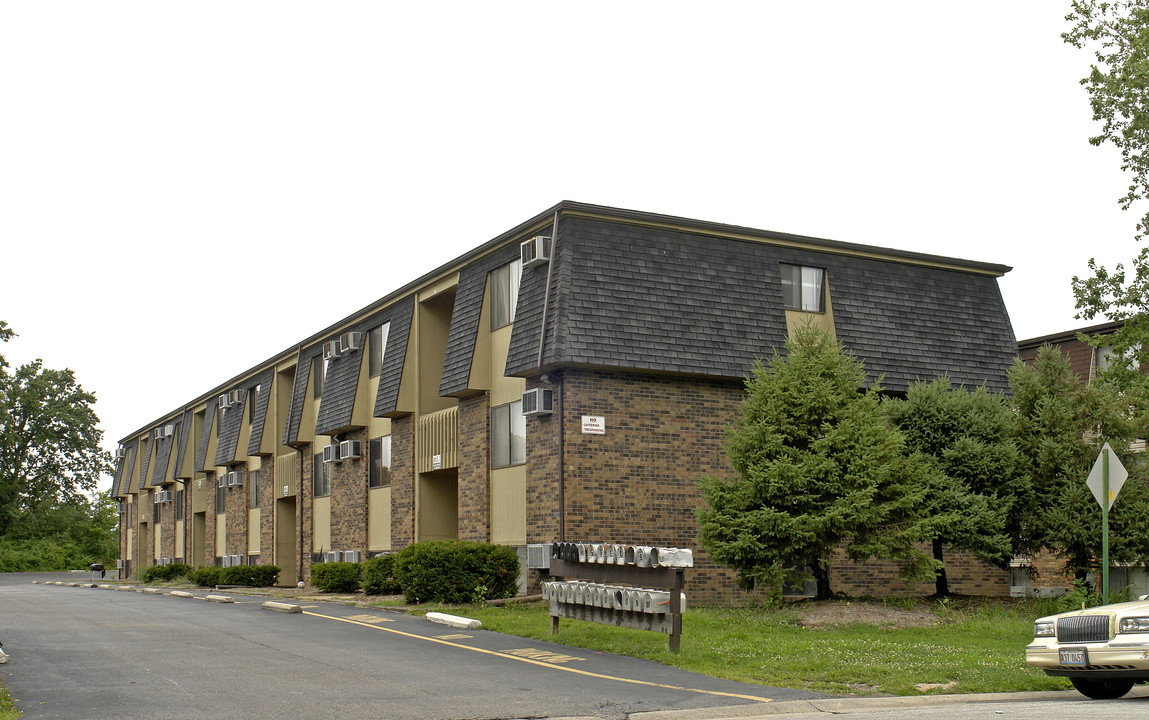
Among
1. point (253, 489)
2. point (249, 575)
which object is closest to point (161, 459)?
point (253, 489)

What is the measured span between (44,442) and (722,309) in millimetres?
80186

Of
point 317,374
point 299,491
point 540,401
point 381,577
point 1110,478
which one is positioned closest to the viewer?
point 1110,478

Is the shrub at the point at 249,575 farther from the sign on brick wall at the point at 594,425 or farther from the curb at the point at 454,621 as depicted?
the curb at the point at 454,621

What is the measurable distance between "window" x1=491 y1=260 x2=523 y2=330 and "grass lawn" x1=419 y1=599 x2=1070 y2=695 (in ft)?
24.1

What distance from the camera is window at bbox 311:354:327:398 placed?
38.8 metres

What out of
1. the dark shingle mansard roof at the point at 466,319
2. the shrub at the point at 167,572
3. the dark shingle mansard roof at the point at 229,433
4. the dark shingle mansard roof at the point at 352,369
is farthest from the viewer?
the shrub at the point at 167,572

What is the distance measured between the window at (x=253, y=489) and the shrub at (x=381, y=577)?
20.7m

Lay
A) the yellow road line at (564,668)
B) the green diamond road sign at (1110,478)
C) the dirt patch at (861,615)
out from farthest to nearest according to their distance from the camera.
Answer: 1. the dirt patch at (861,615)
2. the green diamond road sign at (1110,478)
3. the yellow road line at (564,668)

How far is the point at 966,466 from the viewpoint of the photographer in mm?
21641

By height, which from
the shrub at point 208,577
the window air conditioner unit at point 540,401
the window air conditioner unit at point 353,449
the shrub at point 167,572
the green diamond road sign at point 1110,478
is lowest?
the shrub at point 167,572

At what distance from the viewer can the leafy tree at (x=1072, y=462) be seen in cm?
2108

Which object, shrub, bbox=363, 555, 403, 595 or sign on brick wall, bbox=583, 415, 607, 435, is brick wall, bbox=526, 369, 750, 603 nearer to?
sign on brick wall, bbox=583, 415, 607, 435

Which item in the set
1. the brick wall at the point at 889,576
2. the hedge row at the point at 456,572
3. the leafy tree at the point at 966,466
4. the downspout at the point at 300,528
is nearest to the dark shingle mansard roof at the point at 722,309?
the leafy tree at the point at 966,466

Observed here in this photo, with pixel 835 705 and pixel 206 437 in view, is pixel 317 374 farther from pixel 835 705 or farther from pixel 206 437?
pixel 835 705
